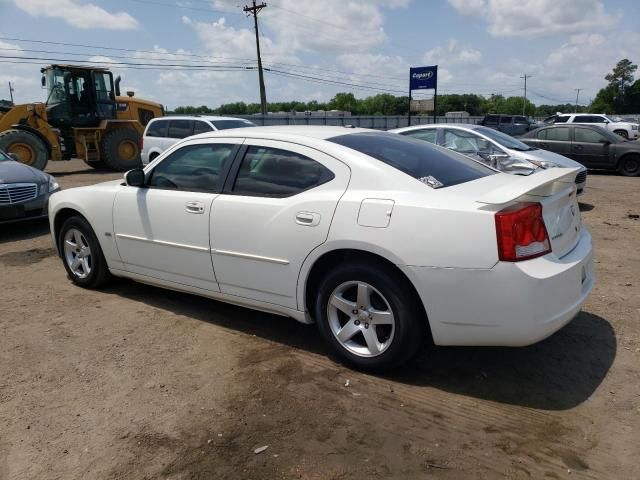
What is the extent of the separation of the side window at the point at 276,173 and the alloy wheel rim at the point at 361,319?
0.77m

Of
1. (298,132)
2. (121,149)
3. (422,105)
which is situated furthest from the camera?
(422,105)

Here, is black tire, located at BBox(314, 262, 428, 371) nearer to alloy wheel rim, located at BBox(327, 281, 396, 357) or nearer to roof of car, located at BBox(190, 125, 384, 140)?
alloy wheel rim, located at BBox(327, 281, 396, 357)

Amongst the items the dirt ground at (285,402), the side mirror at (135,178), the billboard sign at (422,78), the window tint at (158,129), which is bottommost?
the dirt ground at (285,402)

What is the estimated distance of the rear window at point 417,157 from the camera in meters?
3.55

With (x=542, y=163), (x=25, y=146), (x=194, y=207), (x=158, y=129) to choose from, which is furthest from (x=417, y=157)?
(x=25, y=146)

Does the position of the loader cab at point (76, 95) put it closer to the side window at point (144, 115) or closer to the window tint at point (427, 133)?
the side window at point (144, 115)

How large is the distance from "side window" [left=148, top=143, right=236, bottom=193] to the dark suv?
25386mm

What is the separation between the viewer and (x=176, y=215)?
423 cm

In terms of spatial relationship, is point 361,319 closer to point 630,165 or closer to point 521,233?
point 521,233

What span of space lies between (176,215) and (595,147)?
43.4ft

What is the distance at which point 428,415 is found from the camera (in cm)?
301

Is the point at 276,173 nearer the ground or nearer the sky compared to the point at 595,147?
nearer the sky

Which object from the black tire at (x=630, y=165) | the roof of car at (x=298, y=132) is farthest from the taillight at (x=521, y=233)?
the black tire at (x=630, y=165)

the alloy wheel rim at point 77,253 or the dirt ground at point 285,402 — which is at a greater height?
the alloy wheel rim at point 77,253
